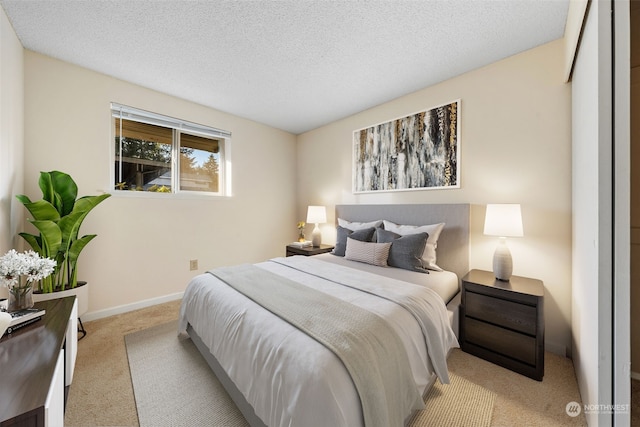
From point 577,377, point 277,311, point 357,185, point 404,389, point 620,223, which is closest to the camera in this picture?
point 620,223

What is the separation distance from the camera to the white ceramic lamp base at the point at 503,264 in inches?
76.7

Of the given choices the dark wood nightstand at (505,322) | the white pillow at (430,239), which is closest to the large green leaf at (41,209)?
the white pillow at (430,239)

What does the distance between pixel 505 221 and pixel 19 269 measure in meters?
3.20

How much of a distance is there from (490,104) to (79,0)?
11.1 feet

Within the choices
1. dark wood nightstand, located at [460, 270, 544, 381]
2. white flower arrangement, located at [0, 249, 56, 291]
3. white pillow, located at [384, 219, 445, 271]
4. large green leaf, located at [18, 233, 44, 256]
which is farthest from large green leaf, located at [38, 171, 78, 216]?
dark wood nightstand, located at [460, 270, 544, 381]

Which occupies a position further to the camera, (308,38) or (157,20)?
(308,38)

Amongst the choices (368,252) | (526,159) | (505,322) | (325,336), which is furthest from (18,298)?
(526,159)

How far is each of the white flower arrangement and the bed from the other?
900 millimetres

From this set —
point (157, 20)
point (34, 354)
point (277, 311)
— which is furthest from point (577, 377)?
point (157, 20)

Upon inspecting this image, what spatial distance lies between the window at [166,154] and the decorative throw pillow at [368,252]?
83.8 inches

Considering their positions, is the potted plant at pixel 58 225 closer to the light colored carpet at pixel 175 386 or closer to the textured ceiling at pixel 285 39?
the light colored carpet at pixel 175 386

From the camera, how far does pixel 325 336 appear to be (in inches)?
43.4

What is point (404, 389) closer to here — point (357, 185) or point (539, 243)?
point (539, 243)

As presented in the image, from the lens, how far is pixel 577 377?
1626mm
